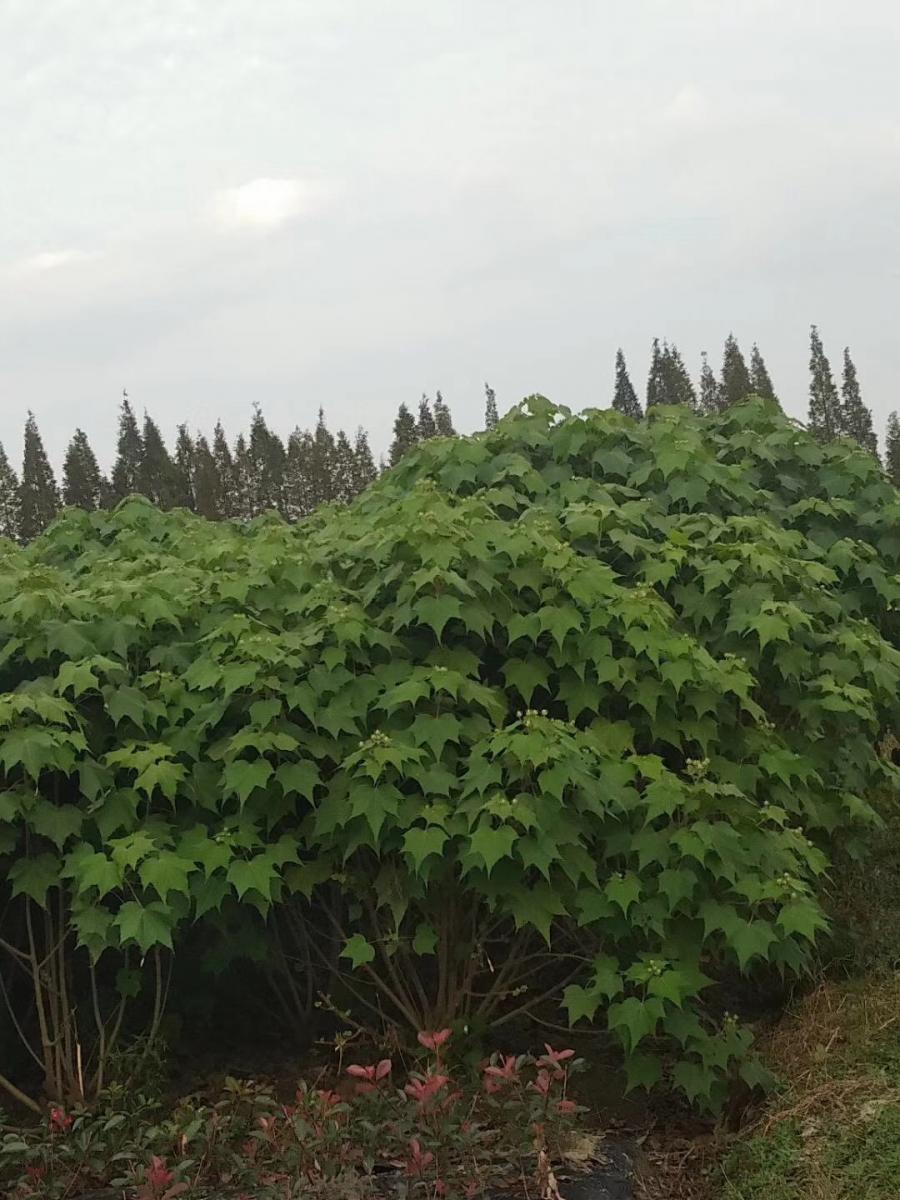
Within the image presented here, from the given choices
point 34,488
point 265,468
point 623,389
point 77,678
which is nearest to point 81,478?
point 34,488

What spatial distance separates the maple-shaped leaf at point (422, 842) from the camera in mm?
3920

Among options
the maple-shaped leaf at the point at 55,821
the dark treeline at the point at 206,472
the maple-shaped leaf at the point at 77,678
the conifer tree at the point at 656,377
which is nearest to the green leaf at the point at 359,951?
the maple-shaped leaf at the point at 55,821

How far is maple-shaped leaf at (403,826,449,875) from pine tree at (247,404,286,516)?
6219 centimetres

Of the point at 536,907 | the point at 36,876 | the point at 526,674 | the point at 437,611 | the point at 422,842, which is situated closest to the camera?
the point at 422,842

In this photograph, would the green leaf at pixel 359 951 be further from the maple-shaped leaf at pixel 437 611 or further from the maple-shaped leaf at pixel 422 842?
the maple-shaped leaf at pixel 437 611

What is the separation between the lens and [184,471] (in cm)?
6366

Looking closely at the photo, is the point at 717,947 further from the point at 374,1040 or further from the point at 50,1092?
the point at 50,1092

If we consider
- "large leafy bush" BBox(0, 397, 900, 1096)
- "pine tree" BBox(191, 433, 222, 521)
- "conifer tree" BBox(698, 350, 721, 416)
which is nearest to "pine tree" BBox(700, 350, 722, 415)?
"conifer tree" BBox(698, 350, 721, 416)

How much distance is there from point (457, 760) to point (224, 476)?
64.9m

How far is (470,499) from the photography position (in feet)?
17.2

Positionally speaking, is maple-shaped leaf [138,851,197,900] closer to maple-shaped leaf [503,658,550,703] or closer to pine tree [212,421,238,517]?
maple-shaped leaf [503,658,550,703]

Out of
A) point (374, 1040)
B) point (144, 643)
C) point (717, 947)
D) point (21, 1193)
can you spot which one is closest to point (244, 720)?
point (144, 643)

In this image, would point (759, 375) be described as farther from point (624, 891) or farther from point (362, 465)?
point (624, 891)

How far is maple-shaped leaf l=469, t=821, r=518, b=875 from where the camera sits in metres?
3.82
